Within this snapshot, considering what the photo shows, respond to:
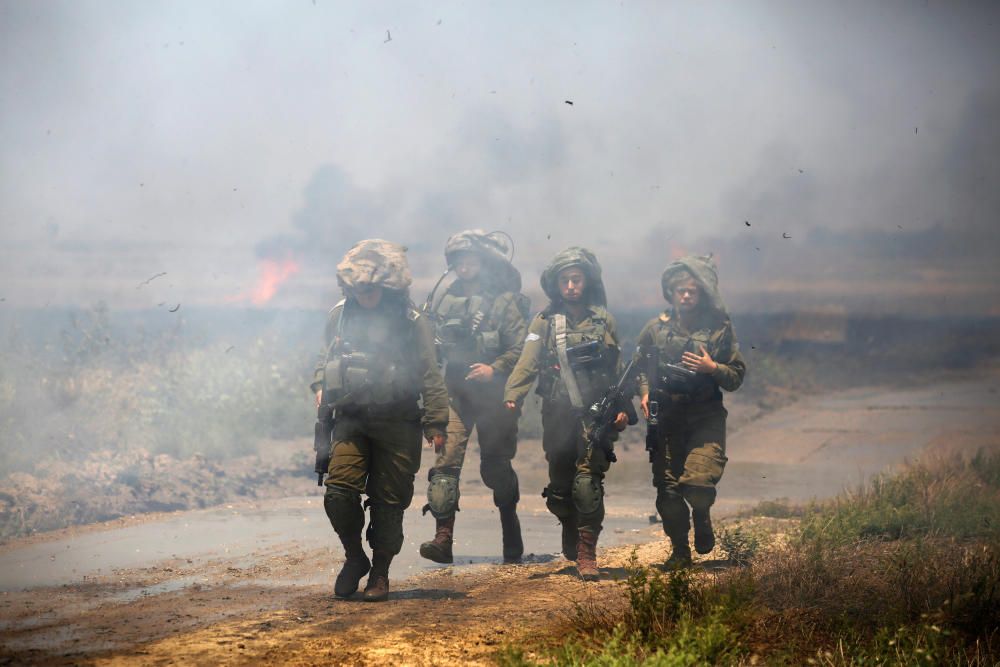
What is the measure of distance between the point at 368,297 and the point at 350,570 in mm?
1627

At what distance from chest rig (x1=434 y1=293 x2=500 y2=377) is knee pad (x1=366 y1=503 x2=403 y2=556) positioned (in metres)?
1.72

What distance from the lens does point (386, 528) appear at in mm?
6305

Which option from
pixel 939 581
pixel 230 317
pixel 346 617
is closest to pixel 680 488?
pixel 939 581

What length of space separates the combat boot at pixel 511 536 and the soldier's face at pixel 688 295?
2.01 metres

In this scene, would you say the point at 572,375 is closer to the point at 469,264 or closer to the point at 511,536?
the point at 469,264

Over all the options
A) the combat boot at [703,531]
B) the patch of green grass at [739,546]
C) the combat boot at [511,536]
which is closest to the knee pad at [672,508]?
the combat boot at [703,531]

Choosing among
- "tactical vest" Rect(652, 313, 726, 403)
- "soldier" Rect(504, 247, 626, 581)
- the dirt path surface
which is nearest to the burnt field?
the dirt path surface

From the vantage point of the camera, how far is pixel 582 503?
6941 mm

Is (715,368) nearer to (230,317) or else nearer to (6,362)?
(6,362)

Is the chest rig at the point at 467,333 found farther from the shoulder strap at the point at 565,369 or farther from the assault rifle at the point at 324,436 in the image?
the assault rifle at the point at 324,436

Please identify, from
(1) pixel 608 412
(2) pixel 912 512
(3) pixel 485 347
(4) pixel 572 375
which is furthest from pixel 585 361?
(2) pixel 912 512

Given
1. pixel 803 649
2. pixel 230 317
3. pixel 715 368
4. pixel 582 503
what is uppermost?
pixel 230 317

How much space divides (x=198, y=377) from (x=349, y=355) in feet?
37.3

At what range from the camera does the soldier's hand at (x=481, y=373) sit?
765 cm
